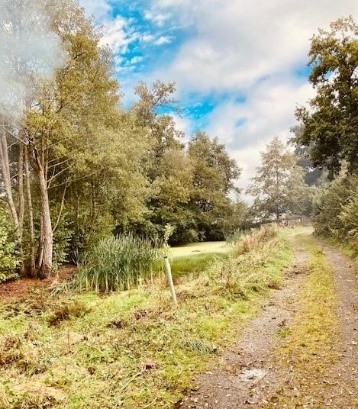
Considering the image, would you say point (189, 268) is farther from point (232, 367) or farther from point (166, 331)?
point (232, 367)

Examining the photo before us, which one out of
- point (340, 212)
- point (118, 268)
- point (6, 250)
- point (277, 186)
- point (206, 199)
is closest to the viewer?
point (118, 268)

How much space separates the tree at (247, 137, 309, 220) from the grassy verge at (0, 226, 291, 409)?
36.5m

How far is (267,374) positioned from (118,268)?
6.68 meters

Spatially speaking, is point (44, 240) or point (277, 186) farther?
point (277, 186)

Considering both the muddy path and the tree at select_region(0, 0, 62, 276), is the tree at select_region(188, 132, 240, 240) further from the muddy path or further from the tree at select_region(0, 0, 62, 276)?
the muddy path

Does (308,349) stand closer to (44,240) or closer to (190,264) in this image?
(190,264)

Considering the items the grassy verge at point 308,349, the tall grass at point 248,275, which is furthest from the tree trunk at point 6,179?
the grassy verge at point 308,349

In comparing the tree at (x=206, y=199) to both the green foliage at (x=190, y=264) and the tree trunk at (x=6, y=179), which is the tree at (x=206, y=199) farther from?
the tree trunk at (x=6, y=179)

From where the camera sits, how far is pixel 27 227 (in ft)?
47.8

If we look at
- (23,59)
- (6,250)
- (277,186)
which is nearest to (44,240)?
(6,250)

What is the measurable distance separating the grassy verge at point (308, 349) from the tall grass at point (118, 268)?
443cm

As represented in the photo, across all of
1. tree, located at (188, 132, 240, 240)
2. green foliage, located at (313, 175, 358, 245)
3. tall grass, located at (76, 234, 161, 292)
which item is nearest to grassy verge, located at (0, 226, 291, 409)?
tall grass, located at (76, 234, 161, 292)

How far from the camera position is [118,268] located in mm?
10500

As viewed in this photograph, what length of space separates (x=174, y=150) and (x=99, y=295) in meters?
21.7
